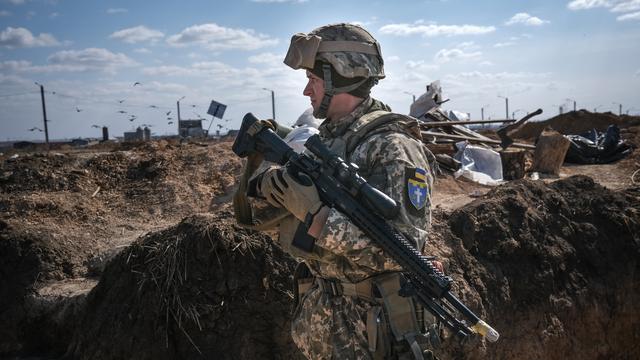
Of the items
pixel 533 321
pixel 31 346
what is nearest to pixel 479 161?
pixel 533 321

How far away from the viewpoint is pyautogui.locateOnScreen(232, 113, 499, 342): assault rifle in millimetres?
2145

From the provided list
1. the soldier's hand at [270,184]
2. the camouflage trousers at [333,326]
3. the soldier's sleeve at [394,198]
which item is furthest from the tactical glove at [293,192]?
A: the camouflage trousers at [333,326]

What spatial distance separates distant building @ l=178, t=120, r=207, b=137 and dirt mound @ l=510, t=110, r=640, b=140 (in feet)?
45.8

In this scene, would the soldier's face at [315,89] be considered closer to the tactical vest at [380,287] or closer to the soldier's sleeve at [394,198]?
the tactical vest at [380,287]

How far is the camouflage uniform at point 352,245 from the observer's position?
2.24 metres

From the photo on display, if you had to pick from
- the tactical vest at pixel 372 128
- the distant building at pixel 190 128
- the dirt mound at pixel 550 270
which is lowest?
the dirt mound at pixel 550 270

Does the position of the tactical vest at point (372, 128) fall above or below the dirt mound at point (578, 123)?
above

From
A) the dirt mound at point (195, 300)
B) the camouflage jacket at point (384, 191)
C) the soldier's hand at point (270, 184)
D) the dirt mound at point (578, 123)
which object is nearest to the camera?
the camouflage jacket at point (384, 191)

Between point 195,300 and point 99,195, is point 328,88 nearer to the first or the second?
point 195,300

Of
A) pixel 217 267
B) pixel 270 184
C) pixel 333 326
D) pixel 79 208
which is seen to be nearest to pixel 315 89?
pixel 270 184

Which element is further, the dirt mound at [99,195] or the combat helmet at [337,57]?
the dirt mound at [99,195]

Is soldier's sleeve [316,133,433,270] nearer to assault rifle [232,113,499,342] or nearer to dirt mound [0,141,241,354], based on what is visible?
assault rifle [232,113,499,342]

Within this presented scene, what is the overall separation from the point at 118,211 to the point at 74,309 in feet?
7.79

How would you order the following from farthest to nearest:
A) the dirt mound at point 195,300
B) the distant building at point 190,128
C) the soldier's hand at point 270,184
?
1. the distant building at point 190,128
2. the dirt mound at point 195,300
3. the soldier's hand at point 270,184
